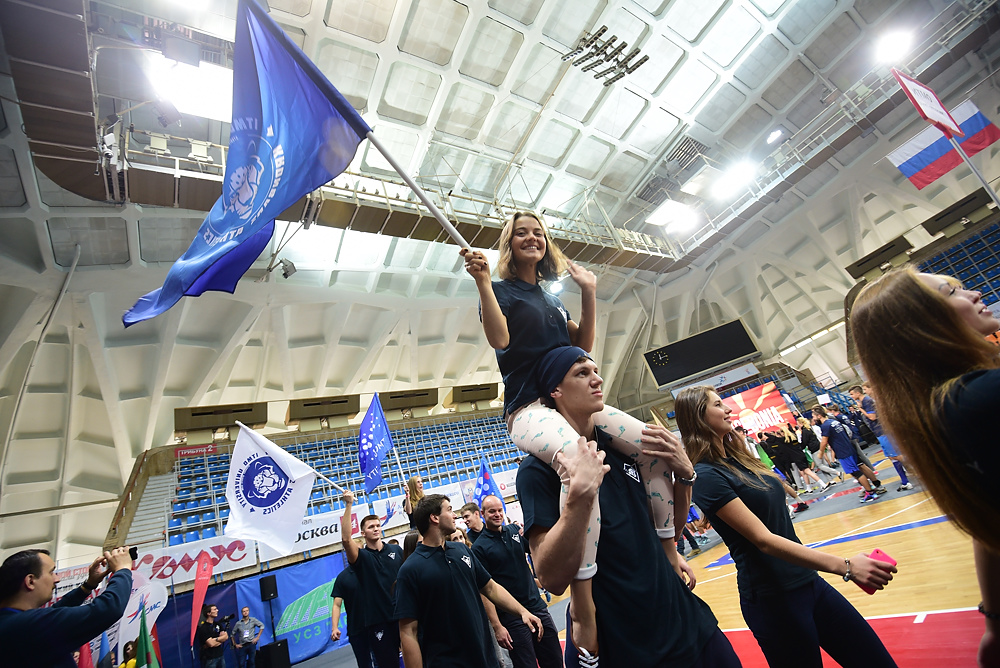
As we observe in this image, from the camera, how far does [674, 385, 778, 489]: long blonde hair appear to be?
1.85 meters

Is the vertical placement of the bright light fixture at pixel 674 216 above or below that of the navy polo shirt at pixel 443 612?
above

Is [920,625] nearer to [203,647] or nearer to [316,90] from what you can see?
[316,90]

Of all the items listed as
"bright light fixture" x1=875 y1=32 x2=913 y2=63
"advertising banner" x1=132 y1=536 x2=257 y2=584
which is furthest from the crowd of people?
"bright light fixture" x1=875 y1=32 x2=913 y2=63

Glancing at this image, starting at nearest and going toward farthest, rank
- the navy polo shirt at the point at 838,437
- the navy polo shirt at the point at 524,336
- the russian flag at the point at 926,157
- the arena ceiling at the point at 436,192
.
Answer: the navy polo shirt at the point at 524,336
the navy polo shirt at the point at 838,437
the arena ceiling at the point at 436,192
the russian flag at the point at 926,157

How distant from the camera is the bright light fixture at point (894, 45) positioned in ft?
41.0

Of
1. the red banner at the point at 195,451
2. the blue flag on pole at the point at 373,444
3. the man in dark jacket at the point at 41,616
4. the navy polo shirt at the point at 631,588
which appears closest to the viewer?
the navy polo shirt at the point at 631,588

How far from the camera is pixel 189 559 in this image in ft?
28.1

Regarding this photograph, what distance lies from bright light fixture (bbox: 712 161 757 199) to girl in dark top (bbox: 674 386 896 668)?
16.2 m

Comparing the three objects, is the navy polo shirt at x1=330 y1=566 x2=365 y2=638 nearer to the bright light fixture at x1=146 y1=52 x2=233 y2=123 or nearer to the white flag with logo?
the white flag with logo

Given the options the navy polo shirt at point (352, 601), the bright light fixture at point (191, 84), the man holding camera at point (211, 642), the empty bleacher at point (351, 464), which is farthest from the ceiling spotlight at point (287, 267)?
the navy polo shirt at point (352, 601)

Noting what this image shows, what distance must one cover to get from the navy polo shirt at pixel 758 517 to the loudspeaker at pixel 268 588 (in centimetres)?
962

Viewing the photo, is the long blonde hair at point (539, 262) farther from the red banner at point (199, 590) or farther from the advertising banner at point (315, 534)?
the advertising banner at point (315, 534)

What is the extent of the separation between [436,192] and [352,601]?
35.8 ft

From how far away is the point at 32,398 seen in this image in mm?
12203
